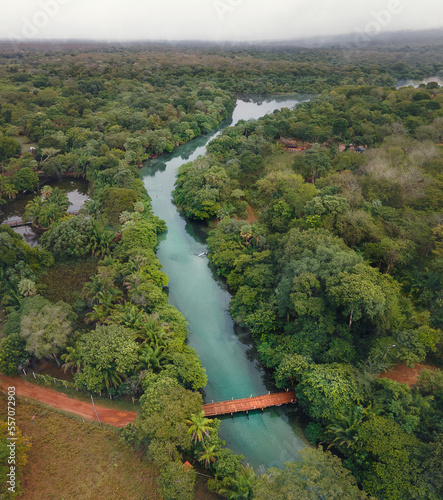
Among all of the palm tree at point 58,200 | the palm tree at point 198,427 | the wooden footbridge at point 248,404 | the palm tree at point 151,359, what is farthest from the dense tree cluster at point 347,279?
the palm tree at point 58,200

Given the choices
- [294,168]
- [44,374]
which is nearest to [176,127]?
[294,168]

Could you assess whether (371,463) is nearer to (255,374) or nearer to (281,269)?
(255,374)

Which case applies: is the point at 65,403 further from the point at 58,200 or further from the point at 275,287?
the point at 58,200

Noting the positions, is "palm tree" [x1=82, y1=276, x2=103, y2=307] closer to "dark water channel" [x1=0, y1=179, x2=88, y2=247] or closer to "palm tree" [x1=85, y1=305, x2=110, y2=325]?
"palm tree" [x1=85, y1=305, x2=110, y2=325]

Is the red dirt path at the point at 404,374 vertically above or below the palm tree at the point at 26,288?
below

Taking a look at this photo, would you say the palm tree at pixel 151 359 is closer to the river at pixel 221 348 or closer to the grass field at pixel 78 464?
the grass field at pixel 78 464

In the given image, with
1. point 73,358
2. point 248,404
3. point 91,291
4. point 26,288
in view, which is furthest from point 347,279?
point 26,288
